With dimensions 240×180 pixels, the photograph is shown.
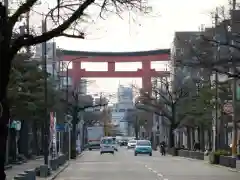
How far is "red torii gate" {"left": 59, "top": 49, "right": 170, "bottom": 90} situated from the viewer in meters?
101

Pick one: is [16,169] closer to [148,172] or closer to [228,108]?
[148,172]

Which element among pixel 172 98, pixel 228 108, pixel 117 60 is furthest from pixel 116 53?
pixel 228 108

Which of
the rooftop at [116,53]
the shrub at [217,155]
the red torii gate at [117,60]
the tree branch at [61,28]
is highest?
the rooftop at [116,53]

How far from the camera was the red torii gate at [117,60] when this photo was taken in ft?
332

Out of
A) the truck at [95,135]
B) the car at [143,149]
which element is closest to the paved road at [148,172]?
the car at [143,149]

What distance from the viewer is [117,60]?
10106 centimetres

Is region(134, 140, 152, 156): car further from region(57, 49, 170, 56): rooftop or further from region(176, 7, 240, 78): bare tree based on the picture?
region(176, 7, 240, 78): bare tree

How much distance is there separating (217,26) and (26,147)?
28686 millimetres

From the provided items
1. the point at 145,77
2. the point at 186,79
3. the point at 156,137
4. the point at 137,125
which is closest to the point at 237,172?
the point at 186,79

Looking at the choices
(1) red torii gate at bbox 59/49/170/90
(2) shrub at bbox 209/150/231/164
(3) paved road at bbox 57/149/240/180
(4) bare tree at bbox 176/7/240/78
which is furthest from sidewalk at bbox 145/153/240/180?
(1) red torii gate at bbox 59/49/170/90

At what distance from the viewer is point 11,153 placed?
55156 mm

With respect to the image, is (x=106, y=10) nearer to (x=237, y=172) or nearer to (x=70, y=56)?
(x=237, y=172)

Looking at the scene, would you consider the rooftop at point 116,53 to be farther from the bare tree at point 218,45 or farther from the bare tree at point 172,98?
the bare tree at point 218,45

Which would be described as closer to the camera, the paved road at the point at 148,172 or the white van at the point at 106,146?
the paved road at the point at 148,172
